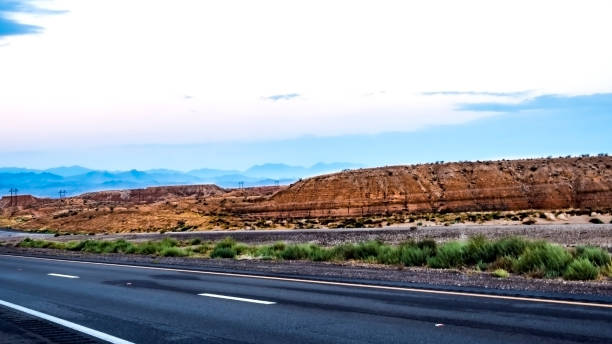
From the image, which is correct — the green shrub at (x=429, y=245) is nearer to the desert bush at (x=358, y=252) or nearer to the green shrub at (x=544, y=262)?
the desert bush at (x=358, y=252)

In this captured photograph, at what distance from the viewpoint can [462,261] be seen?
19500 mm

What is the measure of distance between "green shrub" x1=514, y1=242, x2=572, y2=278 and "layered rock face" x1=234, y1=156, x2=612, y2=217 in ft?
206

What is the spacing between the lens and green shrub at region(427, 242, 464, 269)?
63.9 feet

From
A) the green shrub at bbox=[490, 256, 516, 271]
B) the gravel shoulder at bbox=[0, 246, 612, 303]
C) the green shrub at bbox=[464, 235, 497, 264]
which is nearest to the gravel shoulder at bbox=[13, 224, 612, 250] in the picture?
the green shrub at bbox=[464, 235, 497, 264]

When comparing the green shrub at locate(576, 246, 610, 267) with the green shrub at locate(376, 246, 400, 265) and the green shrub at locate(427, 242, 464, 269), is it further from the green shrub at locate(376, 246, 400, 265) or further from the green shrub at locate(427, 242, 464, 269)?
the green shrub at locate(376, 246, 400, 265)

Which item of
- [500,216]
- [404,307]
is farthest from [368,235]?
[404,307]

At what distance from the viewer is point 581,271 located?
49.6 feet

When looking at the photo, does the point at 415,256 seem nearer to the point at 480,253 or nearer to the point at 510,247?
the point at 480,253

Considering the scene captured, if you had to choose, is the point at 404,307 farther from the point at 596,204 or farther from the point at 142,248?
the point at 596,204

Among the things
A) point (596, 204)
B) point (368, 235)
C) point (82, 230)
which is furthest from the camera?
point (82, 230)

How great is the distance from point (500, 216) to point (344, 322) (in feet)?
188

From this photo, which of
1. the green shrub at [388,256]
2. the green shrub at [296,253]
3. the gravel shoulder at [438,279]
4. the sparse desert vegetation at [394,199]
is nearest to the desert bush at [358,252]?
the green shrub at [388,256]

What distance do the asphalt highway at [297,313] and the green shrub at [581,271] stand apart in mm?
4157

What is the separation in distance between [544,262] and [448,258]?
331cm
